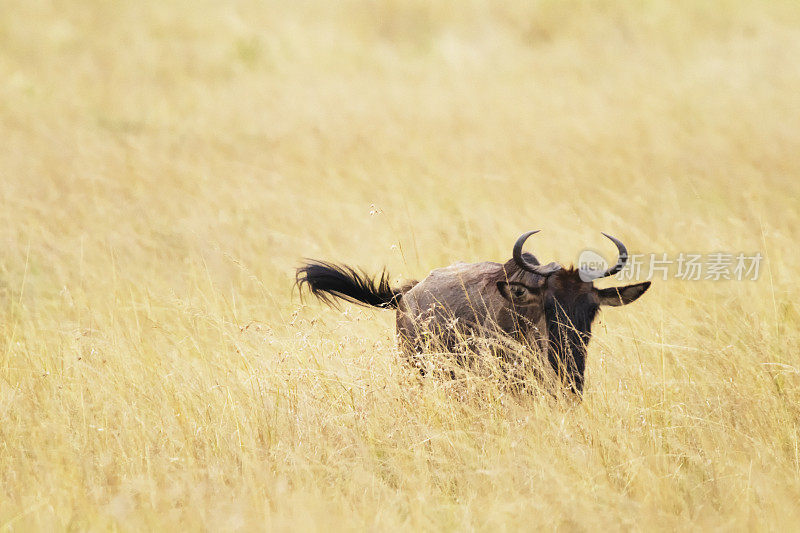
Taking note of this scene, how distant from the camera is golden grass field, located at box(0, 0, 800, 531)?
3.60 meters

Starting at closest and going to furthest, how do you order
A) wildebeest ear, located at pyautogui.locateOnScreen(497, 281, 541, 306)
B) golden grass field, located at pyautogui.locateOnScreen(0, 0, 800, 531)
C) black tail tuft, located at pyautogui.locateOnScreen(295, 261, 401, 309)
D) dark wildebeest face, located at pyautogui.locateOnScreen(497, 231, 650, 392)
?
golden grass field, located at pyautogui.locateOnScreen(0, 0, 800, 531) < dark wildebeest face, located at pyautogui.locateOnScreen(497, 231, 650, 392) < wildebeest ear, located at pyautogui.locateOnScreen(497, 281, 541, 306) < black tail tuft, located at pyautogui.locateOnScreen(295, 261, 401, 309)

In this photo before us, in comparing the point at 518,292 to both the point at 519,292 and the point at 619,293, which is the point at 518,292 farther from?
the point at 619,293

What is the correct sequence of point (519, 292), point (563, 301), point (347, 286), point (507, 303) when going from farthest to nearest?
point (347, 286)
point (507, 303)
point (519, 292)
point (563, 301)

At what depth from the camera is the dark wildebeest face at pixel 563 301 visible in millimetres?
4297

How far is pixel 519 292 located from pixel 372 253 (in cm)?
281

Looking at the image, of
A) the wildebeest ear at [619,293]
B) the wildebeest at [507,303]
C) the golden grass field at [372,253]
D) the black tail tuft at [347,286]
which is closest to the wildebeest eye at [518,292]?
the wildebeest at [507,303]

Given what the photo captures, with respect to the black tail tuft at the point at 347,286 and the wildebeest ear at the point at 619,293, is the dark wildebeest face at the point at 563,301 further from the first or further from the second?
the black tail tuft at the point at 347,286

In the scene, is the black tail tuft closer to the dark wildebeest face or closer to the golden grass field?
the golden grass field

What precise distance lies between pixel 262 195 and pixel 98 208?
1.57 meters

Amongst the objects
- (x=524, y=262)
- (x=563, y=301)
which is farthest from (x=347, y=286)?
(x=563, y=301)

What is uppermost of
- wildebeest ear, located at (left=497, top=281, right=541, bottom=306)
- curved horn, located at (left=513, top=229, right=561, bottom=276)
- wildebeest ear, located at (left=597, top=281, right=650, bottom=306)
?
curved horn, located at (left=513, top=229, right=561, bottom=276)

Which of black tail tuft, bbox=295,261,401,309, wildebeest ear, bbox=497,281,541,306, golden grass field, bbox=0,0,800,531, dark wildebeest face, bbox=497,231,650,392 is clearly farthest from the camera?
black tail tuft, bbox=295,261,401,309

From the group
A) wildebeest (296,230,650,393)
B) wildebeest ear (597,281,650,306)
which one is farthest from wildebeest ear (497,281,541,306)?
wildebeest ear (597,281,650,306)

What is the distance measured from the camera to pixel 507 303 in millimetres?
4641
